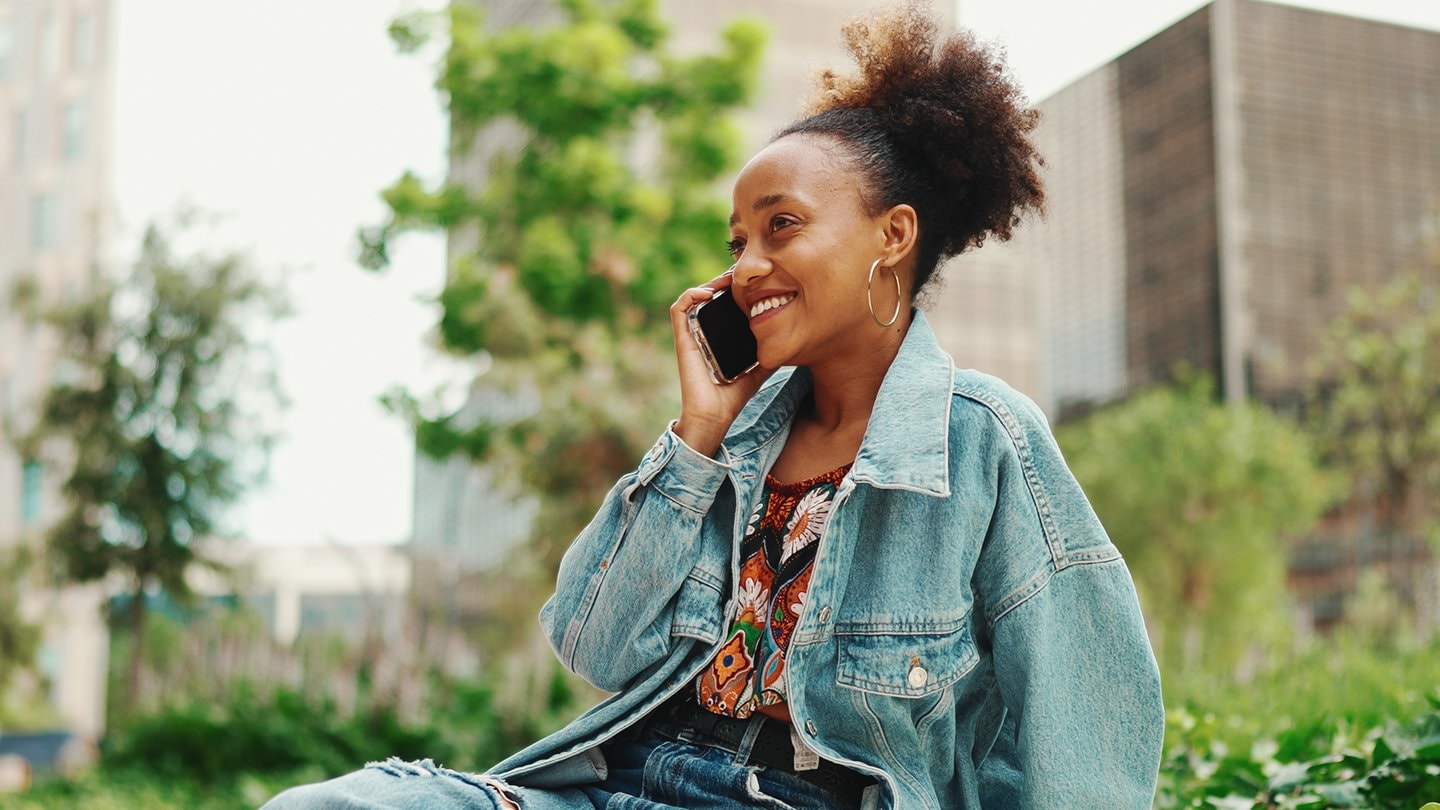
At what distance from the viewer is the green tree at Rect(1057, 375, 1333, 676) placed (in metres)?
18.0

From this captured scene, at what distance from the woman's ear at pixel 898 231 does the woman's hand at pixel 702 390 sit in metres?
0.29

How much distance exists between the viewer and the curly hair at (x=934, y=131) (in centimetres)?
221

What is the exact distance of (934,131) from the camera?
7.25ft

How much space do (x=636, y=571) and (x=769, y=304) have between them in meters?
0.48

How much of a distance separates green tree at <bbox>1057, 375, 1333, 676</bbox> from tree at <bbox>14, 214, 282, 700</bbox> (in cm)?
1121

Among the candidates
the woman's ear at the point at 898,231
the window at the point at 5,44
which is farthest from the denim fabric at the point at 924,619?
the window at the point at 5,44

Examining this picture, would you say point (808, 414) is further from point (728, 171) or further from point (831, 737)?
point (728, 171)

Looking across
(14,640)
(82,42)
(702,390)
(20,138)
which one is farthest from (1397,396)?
(20,138)

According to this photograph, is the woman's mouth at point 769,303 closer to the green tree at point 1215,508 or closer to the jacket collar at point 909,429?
the jacket collar at point 909,429

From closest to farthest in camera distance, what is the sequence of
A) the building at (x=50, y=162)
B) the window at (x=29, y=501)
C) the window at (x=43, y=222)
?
the window at (x=29, y=501) → the building at (x=50, y=162) → the window at (x=43, y=222)

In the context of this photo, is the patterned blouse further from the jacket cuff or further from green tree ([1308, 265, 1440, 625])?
green tree ([1308, 265, 1440, 625])

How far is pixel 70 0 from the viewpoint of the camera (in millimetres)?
44844

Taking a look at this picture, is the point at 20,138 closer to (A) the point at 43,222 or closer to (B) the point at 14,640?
(A) the point at 43,222

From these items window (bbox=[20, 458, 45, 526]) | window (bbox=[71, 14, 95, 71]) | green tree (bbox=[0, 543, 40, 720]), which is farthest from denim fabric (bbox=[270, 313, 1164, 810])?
window (bbox=[71, 14, 95, 71])
